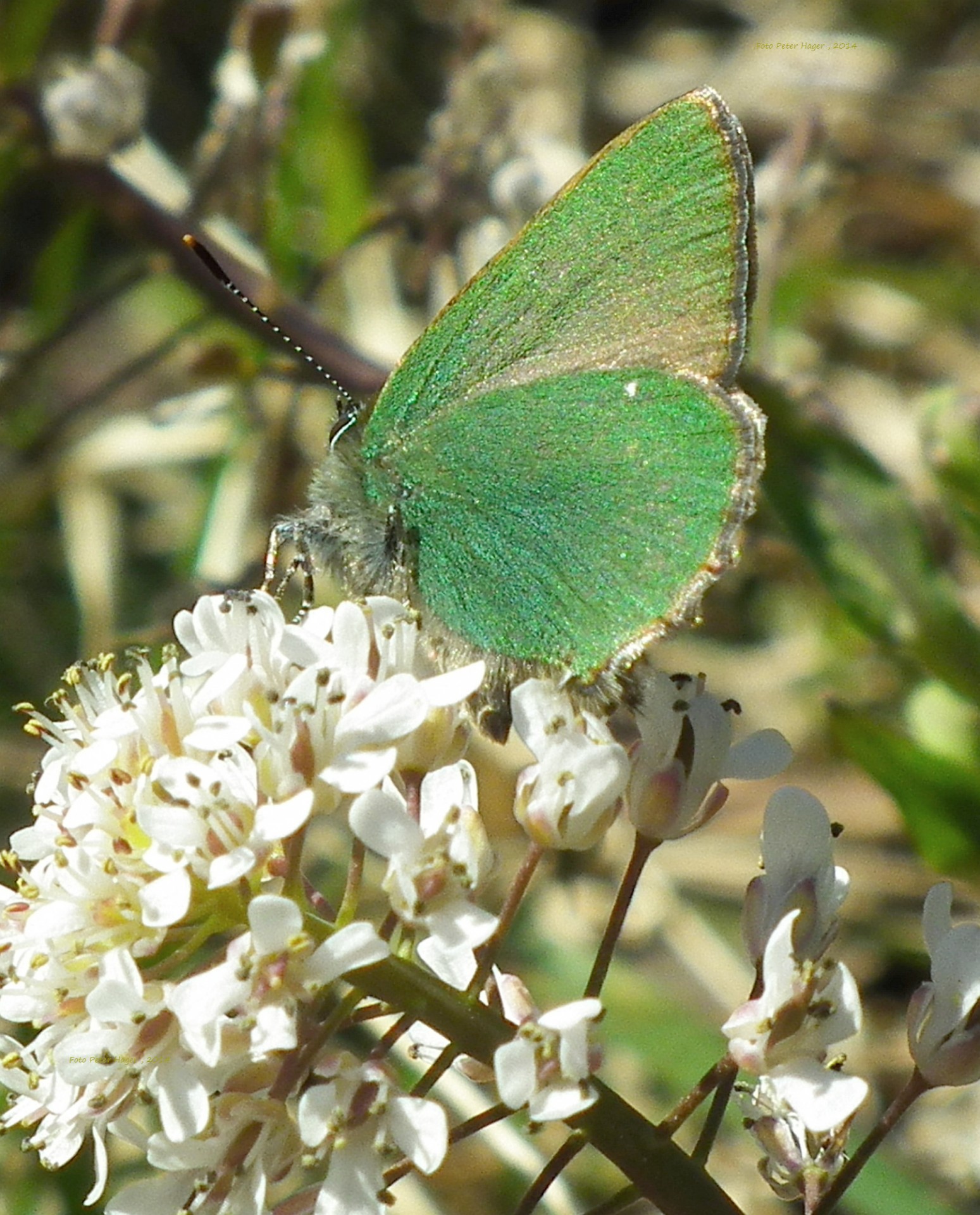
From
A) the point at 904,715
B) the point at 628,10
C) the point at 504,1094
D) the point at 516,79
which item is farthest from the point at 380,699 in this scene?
the point at 628,10

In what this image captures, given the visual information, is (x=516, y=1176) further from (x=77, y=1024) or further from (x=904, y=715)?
(x=77, y=1024)

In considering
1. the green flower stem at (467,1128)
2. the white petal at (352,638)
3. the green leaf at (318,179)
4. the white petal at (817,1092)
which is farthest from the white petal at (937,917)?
the green leaf at (318,179)

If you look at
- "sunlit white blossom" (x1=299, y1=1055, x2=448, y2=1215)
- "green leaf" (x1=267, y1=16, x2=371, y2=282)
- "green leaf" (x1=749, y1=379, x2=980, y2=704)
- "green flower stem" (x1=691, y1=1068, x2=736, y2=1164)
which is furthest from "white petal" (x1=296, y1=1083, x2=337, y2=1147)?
"green leaf" (x1=267, y1=16, x2=371, y2=282)

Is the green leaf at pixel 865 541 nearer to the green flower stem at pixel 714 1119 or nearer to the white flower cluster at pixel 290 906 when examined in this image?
the white flower cluster at pixel 290 906

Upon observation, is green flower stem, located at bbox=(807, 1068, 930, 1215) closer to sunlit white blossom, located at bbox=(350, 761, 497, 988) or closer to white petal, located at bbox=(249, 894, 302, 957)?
sunlit white blossom, located at bbox=(350, 761, 497, 988)

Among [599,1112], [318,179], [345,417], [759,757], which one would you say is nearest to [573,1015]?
[599,1112]

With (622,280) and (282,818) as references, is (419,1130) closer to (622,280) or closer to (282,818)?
(282,818)
